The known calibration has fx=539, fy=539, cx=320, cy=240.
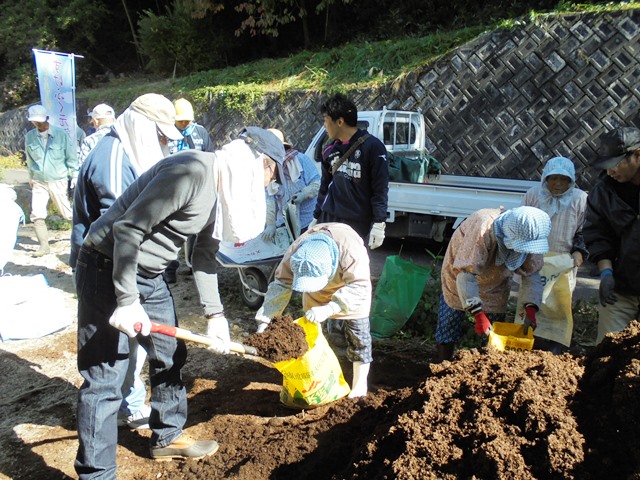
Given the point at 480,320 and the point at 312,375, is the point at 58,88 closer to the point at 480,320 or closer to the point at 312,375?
the point at 312,375

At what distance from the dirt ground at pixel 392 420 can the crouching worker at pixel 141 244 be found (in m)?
0.52

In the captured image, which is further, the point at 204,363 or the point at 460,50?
the point at 460,50

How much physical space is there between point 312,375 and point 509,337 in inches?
45.9

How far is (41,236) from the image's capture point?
24.1 ft

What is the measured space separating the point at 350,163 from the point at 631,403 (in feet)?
9.02

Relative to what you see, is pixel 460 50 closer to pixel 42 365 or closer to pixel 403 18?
pixel 403 18

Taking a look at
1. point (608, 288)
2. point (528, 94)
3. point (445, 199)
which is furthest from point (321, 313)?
point (528, 94)

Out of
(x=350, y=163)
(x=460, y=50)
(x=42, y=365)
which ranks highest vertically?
(x=460, y=50)

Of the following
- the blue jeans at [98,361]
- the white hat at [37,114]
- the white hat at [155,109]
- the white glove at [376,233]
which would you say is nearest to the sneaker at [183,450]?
the blue jeans at [98,361]

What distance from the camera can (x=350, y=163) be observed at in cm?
423

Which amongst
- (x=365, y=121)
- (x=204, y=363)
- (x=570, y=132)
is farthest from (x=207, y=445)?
(x=570, y=132)

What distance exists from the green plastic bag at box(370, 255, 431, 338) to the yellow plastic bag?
1261mm

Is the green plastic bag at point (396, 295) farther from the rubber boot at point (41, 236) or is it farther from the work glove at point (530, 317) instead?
the rubber boot at point (41, 236)

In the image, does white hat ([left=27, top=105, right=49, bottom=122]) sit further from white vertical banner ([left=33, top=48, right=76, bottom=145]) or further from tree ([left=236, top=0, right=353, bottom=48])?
tree ([left=236, top=0, right=353, bottom=48])
